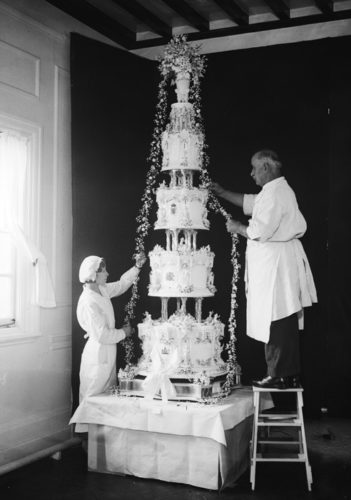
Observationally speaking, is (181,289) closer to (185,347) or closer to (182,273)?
(182,273)

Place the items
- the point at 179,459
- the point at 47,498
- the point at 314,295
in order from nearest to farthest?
the point at 47,498, the point at 179,459, the point at 314,295

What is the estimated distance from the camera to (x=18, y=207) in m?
5.32

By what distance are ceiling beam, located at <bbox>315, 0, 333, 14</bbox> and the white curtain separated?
2.75 m

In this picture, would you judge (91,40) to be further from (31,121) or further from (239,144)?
(239,144)

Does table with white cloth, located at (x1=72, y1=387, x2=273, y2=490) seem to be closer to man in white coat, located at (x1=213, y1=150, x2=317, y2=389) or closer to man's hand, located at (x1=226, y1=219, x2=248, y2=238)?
man in white coat, located at (x1=213, y1=150, x2=317, y2=389)

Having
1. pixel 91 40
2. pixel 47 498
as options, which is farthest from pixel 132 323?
pixel 91 40

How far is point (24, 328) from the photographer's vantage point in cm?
536

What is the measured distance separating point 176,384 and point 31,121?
2444 mm

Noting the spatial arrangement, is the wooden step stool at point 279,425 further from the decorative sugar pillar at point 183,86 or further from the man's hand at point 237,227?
the decorative sugar pillar at point 183,86

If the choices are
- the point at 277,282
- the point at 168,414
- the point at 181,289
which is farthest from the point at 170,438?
the point at 277,282

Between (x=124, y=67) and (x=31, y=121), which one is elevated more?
(x=124, y=67)

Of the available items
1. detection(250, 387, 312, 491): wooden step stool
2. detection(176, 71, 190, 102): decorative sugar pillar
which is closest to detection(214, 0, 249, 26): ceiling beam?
detection(176, 71, 190, 102): decorative sugar pillar

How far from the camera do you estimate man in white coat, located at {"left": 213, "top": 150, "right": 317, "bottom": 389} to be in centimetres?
478

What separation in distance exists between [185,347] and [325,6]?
3.18 m
